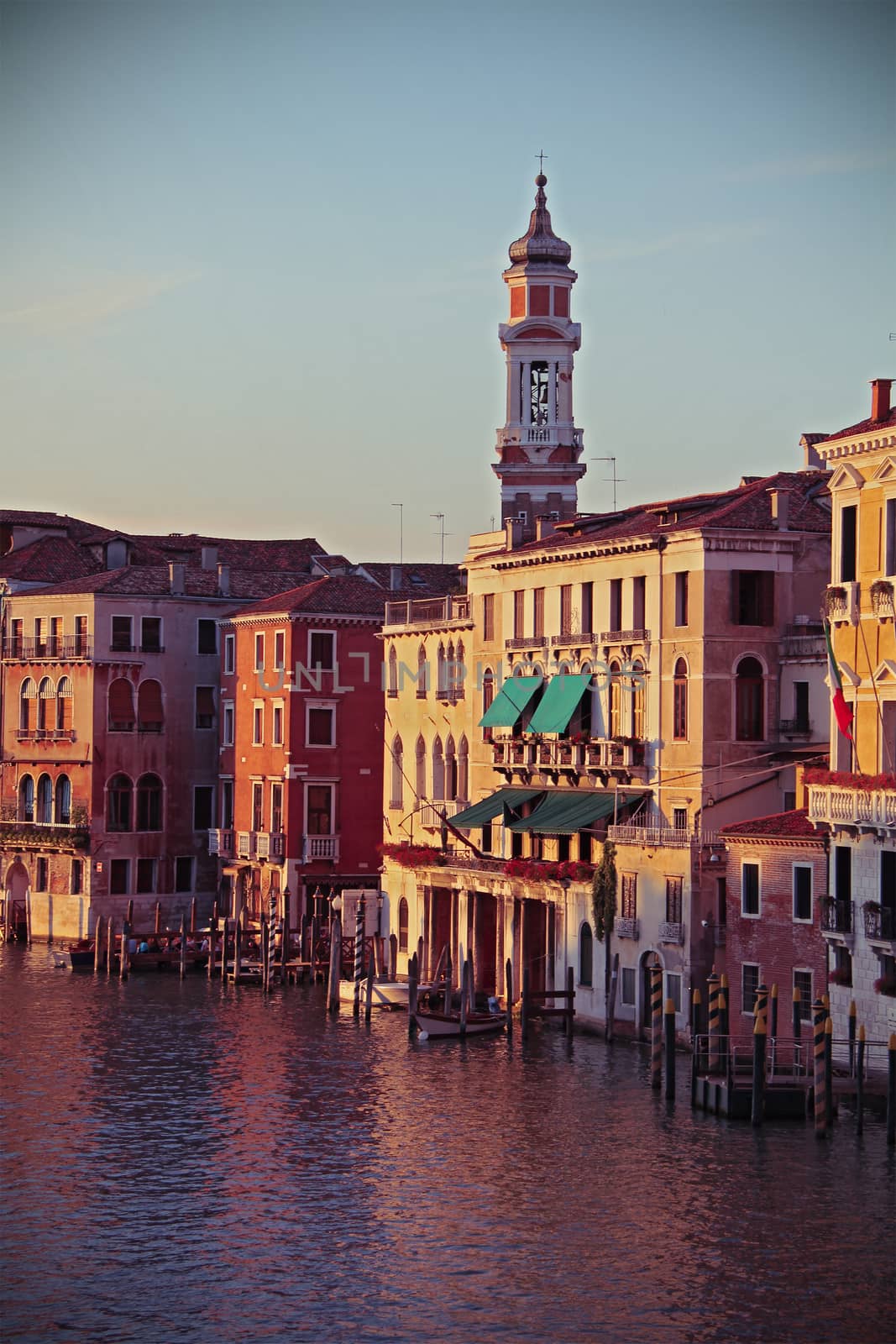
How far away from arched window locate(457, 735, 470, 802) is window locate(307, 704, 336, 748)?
30.0 feet

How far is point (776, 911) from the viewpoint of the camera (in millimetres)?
48062

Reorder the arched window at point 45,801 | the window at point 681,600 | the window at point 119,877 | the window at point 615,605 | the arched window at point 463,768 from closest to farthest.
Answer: the window at point 681,600 → the window at point 615,605 → the arched window at point 463,768 → the window at point 119,877 → the arched window at point 45,801

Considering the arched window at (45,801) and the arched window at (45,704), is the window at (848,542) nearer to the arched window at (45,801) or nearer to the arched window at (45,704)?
the arched window at (45,704)

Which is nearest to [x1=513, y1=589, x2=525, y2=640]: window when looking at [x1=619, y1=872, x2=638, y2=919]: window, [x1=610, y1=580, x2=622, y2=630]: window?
[x1=610, y1=580, x2=622, y2=630]: window

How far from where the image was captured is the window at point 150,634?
264 ft

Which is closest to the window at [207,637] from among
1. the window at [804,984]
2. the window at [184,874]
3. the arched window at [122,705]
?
the arched window at [122,705]

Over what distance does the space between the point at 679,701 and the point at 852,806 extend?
11644mm

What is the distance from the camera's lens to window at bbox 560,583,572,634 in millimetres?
60969

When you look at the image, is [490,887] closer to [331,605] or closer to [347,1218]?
[331,605]

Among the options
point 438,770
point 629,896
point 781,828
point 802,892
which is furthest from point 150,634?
point 802,892

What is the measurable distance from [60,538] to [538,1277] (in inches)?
2241

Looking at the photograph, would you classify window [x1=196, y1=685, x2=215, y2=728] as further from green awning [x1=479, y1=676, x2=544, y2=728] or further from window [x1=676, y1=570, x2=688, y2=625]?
window [x1=676, y1=570, x2=688, y2=625]

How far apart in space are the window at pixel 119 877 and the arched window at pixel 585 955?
85.2ft

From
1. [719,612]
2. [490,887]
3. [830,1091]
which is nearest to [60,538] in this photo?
[490,887]
